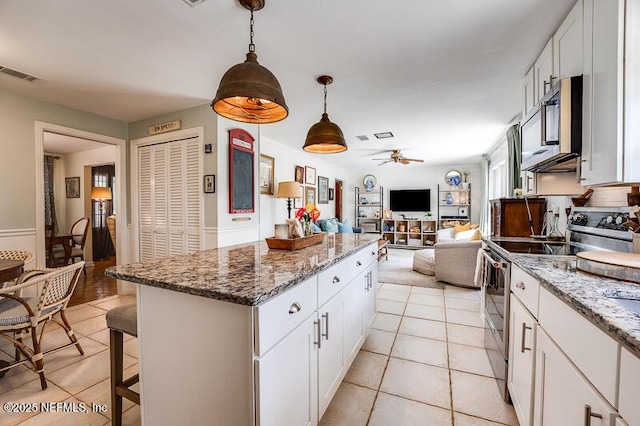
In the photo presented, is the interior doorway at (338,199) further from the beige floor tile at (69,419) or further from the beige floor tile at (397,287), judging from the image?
the beige floor tile at (69,419)

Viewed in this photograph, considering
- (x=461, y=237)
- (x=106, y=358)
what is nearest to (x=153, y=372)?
(x=106, y=358)

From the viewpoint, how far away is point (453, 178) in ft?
24.4

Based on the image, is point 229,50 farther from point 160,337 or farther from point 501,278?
point 501,278

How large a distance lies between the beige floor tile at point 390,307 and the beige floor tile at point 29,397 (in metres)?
2.77

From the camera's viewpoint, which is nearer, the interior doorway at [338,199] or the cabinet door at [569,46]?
the cabinet door at [569,46]

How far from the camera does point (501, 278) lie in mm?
1784

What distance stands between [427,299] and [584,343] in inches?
111

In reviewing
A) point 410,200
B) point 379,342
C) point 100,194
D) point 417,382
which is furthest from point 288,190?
point 410,200

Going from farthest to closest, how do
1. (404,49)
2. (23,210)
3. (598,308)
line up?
(23,210)
(404,49)
(598,308)

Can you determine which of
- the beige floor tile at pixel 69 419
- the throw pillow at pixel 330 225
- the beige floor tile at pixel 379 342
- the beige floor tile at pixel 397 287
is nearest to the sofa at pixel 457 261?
the beige floor tile at pixel 397 287

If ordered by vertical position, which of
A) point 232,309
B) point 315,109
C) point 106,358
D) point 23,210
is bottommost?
point 106,358

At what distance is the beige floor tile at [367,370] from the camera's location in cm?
191

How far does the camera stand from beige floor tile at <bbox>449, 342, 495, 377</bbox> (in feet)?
6.72

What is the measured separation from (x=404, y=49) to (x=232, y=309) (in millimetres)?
2116
